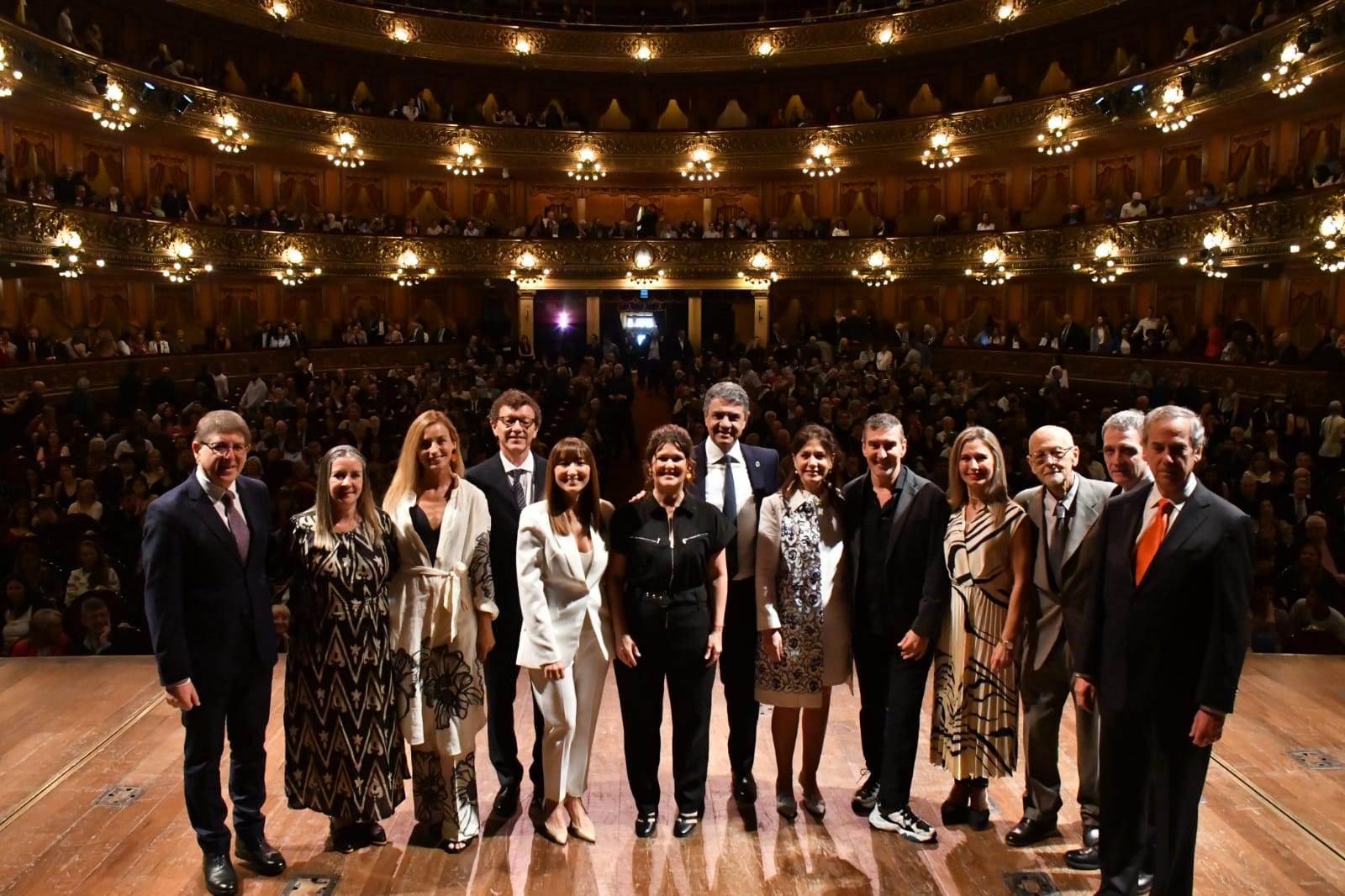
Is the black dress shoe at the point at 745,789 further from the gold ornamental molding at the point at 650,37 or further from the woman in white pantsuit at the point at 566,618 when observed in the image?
the gold ornamental molding at the point at 650,37

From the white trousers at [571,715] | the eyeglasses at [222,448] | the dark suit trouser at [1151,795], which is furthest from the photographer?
the white trousers at [571,715]

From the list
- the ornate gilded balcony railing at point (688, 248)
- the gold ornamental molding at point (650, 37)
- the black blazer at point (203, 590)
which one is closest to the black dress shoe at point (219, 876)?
the black blazer at point (203, 590)

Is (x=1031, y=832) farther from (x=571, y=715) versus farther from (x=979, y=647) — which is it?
(x=571, y=715)

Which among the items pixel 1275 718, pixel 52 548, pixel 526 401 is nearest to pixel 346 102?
pixel 52 548

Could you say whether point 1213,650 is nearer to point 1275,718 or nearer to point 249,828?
point 1275,718

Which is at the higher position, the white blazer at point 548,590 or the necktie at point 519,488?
the necktie at point 519,488

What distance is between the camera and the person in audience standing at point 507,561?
448 centimetres

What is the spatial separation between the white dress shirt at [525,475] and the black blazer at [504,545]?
0.04 m

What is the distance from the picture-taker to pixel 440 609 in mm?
4125

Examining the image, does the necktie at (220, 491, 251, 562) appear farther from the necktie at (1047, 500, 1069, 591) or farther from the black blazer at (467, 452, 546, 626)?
the necktie at (1047, 500, 1069, 591)

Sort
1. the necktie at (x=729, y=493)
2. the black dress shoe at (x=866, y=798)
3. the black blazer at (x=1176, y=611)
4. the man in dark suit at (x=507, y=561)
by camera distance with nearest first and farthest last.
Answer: the black blazer at (x=1176, y=611) < the man in dark suit at (x=507, y=561) < the black dress shoe at (x=866, y=798) < the necktie at (x=729, y=493)

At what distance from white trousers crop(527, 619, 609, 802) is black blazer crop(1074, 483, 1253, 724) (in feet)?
6.76

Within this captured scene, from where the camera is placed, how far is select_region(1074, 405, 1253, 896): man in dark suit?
10.9 ft

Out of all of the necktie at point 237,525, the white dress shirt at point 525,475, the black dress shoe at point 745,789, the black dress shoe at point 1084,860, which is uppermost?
the white dress shirt at point 525,475
